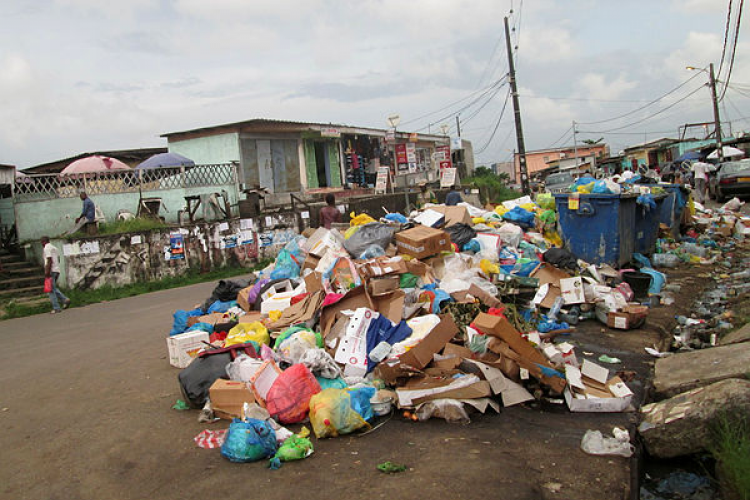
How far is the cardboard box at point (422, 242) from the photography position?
7125 mm

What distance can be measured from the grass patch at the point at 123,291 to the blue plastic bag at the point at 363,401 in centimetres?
978

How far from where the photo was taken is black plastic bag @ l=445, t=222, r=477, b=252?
819cm

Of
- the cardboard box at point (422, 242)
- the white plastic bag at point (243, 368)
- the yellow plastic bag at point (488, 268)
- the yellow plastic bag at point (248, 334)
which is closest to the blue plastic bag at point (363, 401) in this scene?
the white plastic bag at point (243, 368)

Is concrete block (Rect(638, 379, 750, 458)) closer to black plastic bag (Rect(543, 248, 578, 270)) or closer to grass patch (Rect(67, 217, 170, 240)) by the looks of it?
black plastic bag (Rect(543, 248, 578, 270))

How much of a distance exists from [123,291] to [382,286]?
9.12 metres

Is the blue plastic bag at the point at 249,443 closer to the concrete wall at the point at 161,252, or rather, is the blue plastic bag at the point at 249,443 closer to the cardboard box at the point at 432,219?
the cardboard box at the point at 432,219

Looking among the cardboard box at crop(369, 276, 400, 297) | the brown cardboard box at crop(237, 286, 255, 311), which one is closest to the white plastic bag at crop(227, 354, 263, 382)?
the cardboard box at crop(369, 276, 400, 297)

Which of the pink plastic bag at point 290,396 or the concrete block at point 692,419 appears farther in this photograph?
the pink plastic bag at point 290,396

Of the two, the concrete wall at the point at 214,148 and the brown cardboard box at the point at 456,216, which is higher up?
the concrete wall at the point at 214,148

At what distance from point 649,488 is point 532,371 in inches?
46.3

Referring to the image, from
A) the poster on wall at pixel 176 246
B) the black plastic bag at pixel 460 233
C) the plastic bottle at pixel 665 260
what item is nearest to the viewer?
the black plastic bag at pixel 460 233

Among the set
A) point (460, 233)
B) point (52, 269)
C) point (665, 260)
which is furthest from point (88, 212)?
point (665, 260)

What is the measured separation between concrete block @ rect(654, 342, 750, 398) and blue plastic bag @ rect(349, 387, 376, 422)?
221cm

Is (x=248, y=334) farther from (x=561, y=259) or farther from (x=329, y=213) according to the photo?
(x=329, y=213)
